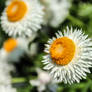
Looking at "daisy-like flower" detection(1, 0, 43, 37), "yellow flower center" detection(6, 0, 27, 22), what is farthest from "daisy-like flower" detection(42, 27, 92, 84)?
"yellow flower center" detection(6, 0, 27, 22)

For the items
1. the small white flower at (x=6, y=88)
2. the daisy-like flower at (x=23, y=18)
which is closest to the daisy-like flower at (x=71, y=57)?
the daisy-like flower at (x=23, y=18)

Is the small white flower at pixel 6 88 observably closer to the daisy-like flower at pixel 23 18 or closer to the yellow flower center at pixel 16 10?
the daisy-like flower at pixel 23 18

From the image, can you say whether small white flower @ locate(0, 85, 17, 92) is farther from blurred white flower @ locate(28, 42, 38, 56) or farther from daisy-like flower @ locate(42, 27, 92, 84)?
daisy-like flower @ locate(42, 27, 92, 84)

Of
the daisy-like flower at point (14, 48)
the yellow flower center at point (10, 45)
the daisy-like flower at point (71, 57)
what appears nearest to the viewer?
the daisy-like flower at point (71, 57)

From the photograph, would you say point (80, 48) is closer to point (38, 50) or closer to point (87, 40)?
point (87, 40)

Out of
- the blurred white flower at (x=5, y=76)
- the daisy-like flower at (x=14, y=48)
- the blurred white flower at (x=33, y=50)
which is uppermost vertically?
the daisy-like flower at (x=14, y=48)

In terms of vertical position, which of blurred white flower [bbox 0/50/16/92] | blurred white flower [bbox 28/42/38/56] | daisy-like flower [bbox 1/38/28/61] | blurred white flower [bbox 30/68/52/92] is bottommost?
blurred white flower [bbox 30/68/52/92]

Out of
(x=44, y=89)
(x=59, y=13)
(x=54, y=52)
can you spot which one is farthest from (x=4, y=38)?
(x=54, y=52)
